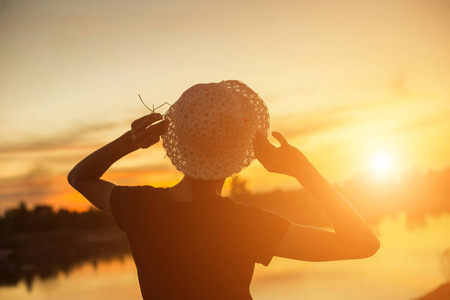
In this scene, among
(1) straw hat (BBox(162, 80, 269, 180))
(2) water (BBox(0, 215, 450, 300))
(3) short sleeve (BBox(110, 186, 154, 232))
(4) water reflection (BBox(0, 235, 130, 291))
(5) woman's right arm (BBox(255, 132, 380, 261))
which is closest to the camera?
(5) woman's right arm (BBox(255, 132, 380, 261))

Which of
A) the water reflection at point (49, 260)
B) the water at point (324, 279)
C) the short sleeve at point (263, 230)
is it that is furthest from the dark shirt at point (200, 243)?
the water reflection at point (49, 260)

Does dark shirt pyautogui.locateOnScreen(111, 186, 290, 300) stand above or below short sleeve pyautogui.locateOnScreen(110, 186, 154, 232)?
below

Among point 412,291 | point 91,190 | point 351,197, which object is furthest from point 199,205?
point 351,197

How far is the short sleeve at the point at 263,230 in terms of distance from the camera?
133 centimetres

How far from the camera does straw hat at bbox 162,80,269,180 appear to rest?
1.39m

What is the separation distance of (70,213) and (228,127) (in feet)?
200

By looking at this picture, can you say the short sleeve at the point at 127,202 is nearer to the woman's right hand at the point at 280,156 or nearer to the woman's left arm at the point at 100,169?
the woman's left arm at the point at 100,169

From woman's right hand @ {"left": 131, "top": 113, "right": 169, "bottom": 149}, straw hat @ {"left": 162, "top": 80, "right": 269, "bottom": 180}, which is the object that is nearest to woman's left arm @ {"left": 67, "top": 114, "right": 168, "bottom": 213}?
woman's right hand @ {"left": 131, "top": 113, "right": 169, "bottom": 149}

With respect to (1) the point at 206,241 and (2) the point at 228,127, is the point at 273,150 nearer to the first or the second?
(2) the point at 228,127

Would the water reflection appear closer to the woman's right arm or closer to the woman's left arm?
the woman's left arm

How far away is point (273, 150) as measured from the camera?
1.32 meters

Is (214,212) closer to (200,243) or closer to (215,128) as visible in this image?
(200,243)

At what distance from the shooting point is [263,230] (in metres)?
1.35

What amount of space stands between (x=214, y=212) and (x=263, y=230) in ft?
0.56
